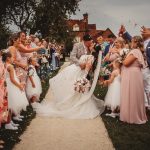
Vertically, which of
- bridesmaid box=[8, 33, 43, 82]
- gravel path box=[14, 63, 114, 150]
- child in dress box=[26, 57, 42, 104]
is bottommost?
gravel path box=[14, 63, 114, 150]

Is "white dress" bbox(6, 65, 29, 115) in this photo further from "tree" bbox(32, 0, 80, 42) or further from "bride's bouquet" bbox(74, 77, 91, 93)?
"tree" bbox(32, 0, 80, 42)

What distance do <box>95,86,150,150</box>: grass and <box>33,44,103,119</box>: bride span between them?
78 centimetres

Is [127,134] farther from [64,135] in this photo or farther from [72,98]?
[72,98]

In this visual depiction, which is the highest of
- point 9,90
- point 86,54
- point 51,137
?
point 86,54

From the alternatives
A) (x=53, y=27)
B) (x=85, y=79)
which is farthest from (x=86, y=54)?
(x=53, y=27)

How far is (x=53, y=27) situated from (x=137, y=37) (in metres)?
32.4

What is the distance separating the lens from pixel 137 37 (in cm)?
974

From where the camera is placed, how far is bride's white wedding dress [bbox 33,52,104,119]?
10930mm

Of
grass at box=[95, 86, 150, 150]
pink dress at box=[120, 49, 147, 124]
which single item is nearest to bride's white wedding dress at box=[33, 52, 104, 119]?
grass at box=[95, 86, 150, 150]

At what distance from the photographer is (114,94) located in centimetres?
1049

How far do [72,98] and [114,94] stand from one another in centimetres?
153

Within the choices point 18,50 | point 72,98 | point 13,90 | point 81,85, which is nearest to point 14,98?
point 13,90

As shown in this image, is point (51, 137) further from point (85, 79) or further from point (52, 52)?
point (52, 52)

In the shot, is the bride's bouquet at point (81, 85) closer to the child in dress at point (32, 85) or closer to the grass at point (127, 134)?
the grass at point (127, 134)
